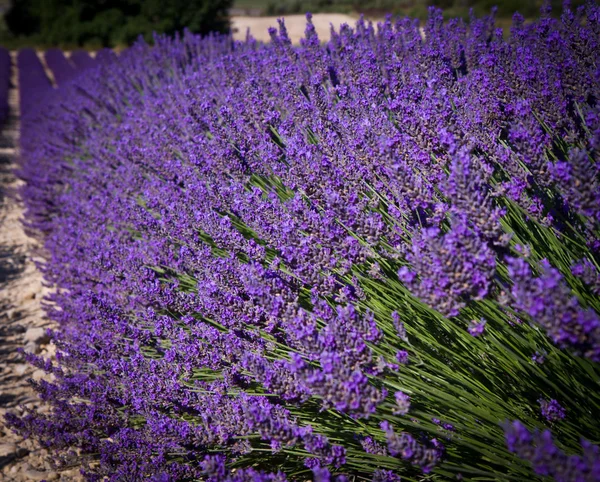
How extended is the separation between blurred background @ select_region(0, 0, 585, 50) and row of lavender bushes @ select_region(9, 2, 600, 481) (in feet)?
32.2

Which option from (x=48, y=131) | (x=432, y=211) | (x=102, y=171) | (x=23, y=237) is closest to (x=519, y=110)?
(x=432, y=211)

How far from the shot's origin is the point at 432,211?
1660 mm

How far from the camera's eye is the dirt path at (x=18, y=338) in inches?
90.0

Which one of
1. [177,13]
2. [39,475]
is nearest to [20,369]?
[39,475]

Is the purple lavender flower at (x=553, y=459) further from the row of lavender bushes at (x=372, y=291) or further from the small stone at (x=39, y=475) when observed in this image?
the small stone at (x=39, y=475)

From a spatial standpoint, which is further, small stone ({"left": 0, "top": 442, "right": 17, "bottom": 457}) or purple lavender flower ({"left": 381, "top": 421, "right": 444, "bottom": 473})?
small stone ({"left": 0, "top": 442, "right": 17, "bottom": 457})

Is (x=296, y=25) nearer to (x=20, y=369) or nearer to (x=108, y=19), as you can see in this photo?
(x=108, y=19)

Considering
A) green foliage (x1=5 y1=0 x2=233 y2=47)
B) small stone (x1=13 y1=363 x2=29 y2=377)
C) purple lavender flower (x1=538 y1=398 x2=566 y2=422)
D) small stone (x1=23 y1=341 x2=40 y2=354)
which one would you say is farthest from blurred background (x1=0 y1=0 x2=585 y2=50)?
purple lavender flower (x1=538 y1=398 x2=566 y2=422)

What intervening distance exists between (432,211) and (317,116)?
75 centimetres

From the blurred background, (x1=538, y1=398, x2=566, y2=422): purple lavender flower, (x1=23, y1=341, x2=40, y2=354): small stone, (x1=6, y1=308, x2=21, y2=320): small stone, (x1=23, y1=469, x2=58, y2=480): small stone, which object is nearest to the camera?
(x1=538, y1=398, x2=566, y2=422): purple lavender flower

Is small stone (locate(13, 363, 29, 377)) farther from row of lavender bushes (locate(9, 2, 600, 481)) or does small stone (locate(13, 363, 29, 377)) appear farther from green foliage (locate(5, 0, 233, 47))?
green foliage (locate(5, 0, 233, 47))

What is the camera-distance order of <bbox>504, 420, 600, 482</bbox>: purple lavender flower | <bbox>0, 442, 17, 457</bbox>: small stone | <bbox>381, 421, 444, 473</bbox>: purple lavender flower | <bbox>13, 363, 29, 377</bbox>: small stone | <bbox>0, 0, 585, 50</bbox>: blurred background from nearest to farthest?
<bbox>504, 420, 600, 482</bbox>: purple lavender flower < <bbox>381, 421, 444, 473</bbox>: purple lavender flower < <bbox>0, 442, 17, 457</bbox>: small stone < <bbox>13, 363, 29, 377</bbox>: small stone < <bbox>0, 0, 585, 50</bbox>: blurred background

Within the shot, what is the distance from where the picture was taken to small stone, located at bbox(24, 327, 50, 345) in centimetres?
321

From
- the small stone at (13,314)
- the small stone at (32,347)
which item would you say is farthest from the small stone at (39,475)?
the small stone at (13,314)
